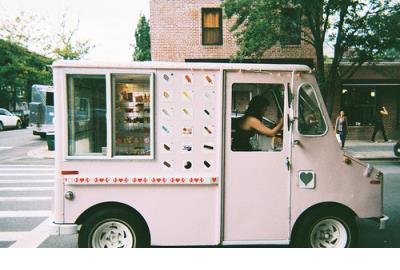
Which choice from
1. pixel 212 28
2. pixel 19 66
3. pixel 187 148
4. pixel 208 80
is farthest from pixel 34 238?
pixel 19 66

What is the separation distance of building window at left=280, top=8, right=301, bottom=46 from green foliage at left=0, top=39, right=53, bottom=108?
26371 mm

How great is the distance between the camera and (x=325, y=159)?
4598mm

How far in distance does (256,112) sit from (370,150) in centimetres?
1301

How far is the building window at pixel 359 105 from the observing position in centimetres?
2009

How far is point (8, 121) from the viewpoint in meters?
28.8

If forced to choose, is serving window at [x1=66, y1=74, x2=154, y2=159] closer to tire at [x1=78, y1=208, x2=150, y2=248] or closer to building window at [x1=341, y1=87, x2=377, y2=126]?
tire at [x1=78, y1=208, x2=150, y2=248]

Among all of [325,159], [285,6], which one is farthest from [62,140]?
[285,6]

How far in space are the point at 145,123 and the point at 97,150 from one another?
69 cm

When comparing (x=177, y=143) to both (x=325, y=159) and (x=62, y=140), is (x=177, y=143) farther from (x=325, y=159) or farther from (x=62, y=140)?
(x=325, y=159)

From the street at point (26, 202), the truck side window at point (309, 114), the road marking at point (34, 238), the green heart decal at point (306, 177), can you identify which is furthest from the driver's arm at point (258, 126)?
the road marking at point (34, 238)

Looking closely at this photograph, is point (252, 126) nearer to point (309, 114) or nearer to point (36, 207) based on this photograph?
point (309, 114)

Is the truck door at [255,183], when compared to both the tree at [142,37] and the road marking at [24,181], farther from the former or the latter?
the tree at [142,37]

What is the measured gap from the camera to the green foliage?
3459 centimetres

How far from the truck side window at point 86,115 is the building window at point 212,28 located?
1629 cm
